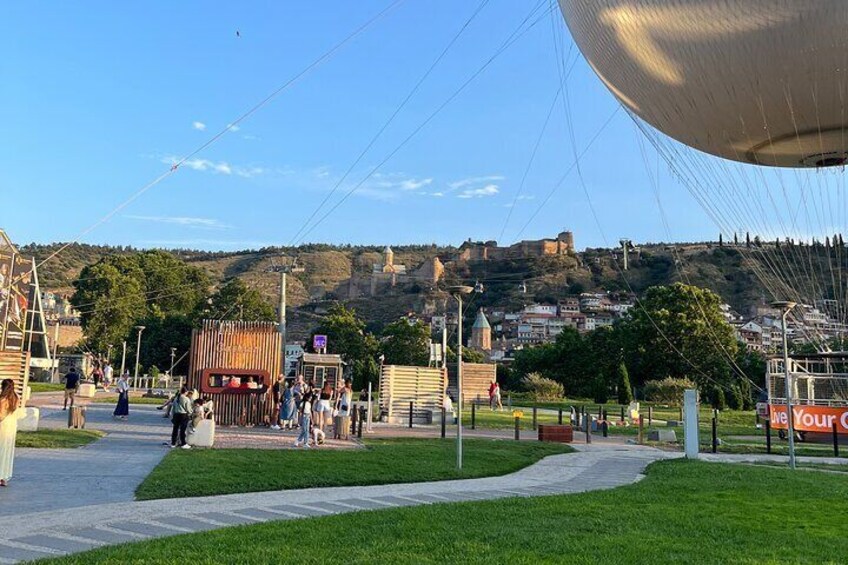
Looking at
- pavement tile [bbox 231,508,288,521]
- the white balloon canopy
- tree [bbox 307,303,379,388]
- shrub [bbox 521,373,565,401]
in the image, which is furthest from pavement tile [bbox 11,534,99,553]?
tree [bbox 307,303,379,388]

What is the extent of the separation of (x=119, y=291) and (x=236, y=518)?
286ft

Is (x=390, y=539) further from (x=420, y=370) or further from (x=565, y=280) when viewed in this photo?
(x=565, y=280)

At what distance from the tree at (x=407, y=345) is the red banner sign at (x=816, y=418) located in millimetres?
57190

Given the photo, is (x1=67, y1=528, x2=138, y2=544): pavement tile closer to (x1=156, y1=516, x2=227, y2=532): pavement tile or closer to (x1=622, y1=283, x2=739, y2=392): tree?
(x1=156, y1=516, x2=227, y2=532): pavement tile

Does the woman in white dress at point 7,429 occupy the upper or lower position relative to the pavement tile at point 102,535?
upper

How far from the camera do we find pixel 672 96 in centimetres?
1463

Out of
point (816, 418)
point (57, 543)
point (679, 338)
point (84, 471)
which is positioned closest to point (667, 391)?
point (679, 338)

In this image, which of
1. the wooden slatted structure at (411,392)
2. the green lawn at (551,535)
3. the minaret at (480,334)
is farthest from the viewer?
the minaret at (480,334)

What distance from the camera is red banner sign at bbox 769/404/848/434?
22641mm

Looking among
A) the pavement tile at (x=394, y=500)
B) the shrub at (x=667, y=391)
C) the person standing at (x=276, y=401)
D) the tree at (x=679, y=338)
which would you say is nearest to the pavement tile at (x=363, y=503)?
the pavement tile at (x=394, y=500)

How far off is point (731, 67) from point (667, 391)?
119ft

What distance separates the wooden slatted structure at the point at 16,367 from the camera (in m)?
18.1

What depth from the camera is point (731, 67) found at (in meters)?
13.1

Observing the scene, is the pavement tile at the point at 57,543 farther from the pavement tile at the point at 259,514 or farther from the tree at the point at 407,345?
the tree at the point at 407,345
